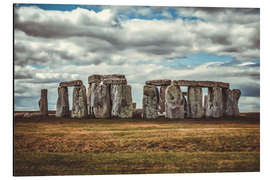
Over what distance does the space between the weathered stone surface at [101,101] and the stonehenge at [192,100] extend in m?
1.48

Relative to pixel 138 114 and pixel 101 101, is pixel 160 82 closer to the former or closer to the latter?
pixel 138 114

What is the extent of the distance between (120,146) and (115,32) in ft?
10.5

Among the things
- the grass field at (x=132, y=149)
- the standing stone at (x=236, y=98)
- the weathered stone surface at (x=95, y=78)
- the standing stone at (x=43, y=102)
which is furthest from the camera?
the weathered stone surface at (x=95, y=78)

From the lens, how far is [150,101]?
39.4 ft

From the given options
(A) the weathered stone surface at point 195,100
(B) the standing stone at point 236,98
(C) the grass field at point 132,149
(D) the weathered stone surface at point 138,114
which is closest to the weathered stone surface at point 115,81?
(D) the weathered stone surface at point 138,114

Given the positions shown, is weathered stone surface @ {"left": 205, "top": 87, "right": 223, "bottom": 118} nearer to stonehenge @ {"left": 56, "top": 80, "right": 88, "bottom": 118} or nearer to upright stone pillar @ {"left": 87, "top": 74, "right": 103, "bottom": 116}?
upright stone pillar @ {"left": 87, "top": 74, "right": 103, "bottom": 116}

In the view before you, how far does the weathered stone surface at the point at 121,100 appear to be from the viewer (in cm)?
1166

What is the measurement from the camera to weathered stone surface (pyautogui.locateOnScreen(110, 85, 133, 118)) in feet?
38.2

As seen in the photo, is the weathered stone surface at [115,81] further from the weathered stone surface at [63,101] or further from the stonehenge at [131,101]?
the weathered stone surface at [63,101]

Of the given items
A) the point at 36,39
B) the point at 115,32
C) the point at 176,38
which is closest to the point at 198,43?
the point at 176,38

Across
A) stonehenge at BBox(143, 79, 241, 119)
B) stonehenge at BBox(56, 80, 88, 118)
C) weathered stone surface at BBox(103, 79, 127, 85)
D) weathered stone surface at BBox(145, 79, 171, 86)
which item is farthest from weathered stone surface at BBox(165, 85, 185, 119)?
stonehenge at BBox(56, 80, 88, 118)

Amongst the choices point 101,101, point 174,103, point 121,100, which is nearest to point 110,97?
point 101,101

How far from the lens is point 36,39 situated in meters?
8.10

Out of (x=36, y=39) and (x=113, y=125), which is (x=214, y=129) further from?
(x=36, y=39)
